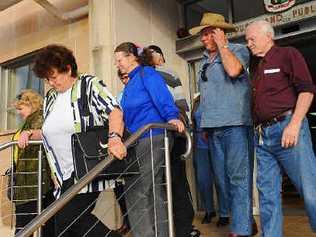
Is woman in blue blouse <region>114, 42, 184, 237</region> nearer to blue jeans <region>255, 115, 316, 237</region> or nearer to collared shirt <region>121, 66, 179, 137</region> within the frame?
collared shirt <region>121, 66, 179, 137</region>

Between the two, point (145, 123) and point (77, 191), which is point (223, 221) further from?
point (77, 191)

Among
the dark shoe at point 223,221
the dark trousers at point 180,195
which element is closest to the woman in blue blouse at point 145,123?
the dark trousers at point 180,195

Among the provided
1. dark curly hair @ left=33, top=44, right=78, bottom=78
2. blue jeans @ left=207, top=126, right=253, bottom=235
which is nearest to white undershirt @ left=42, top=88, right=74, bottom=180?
dark curly hair @ left=33, top=44, right=78, bottom=78

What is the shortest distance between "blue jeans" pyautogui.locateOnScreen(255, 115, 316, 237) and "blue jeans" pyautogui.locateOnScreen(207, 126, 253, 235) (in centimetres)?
23

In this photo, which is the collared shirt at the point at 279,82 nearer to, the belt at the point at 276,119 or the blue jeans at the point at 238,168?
the belt at the point at 276,119

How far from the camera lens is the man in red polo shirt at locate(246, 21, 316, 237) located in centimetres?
244

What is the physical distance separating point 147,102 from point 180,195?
0.68m

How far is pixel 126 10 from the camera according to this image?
4.83 m

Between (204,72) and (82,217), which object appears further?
(204,72)

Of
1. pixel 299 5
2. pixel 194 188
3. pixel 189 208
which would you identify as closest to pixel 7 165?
pixel 194 188

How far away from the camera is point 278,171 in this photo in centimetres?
260

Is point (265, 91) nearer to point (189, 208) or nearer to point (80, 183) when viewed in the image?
point (189, 208)

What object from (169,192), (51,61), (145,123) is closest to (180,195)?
(169,192)

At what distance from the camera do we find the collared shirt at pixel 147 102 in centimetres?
264
